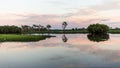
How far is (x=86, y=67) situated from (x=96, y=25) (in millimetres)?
104600

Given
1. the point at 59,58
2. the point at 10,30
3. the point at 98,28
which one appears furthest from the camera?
the point at 98,28

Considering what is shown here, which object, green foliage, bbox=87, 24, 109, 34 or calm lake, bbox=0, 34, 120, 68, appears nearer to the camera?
calm lake, bbox=0, 34, 120, 68

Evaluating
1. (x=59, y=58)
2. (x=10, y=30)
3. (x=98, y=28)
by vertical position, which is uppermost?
(x=10, y=30)

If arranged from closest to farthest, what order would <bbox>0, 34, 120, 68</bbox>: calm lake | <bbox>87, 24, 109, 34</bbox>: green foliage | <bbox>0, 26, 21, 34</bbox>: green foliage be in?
<bbox>0, 34, 120, 68</bbox>: calm lake, <bbox>0, 26, 21, 34</bbox>: green foliage, <bbox>87, 24, 109, 34</bbox>: green foliage

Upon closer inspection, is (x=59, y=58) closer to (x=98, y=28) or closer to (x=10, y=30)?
(x=10, y=30)

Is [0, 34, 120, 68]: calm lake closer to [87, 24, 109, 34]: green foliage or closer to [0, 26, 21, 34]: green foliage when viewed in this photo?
[0, 26, 21, 34]: green foliage

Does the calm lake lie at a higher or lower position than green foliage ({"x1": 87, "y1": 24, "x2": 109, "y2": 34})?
lower

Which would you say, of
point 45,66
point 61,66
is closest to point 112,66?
point 61,66

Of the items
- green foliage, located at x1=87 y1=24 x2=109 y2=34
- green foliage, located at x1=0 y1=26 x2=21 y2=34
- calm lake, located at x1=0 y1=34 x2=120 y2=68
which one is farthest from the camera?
green foliage, located at x1=87 y1=24 x2=109 y2=34

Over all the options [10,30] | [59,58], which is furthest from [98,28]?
[59,58]

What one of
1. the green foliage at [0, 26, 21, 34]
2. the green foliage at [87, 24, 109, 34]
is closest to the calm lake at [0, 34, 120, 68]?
the green foliage at [0, 26, 21, 34]

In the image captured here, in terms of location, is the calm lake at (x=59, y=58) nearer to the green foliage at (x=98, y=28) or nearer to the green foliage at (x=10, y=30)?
the green foliage at (x=10, y=30)

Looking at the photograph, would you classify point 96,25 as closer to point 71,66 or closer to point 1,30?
point 1,30

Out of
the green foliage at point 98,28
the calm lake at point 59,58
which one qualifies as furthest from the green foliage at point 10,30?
the calm lake at point 59,58
